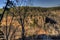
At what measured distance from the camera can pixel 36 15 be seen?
1385cm

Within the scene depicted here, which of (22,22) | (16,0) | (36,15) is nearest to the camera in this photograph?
(16,0)

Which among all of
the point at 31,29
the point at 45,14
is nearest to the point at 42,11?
the point at 45,14

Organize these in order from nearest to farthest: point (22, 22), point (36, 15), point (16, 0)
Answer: point (16, 0) < point (22, 22) < point (36, 15)

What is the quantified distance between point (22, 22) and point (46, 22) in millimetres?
1754

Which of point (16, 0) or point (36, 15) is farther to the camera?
point (36, 15)

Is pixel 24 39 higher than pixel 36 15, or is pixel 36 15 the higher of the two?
pixel 36 15

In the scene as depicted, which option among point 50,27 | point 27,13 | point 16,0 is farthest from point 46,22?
point 16,0

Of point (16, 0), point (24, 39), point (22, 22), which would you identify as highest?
point (16, 0)

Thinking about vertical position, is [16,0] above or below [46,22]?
above

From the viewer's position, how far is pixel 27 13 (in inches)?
519

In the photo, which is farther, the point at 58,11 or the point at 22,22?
the point at 58,11

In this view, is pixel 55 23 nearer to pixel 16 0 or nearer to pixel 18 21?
pixel 18 21

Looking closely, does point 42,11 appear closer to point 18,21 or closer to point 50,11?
point 50,11

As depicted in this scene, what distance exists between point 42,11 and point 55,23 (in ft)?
3.39
